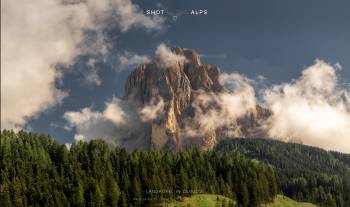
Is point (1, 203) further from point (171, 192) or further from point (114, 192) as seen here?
point (171, 192)

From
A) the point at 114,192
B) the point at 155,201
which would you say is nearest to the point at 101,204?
the point at 114,192

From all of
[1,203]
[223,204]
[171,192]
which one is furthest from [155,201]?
[1,203]

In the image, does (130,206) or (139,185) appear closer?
Result: (130,206)

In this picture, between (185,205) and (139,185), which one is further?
(139,185)

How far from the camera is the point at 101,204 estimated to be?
615 ft

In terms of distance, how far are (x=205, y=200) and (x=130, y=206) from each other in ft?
93.1

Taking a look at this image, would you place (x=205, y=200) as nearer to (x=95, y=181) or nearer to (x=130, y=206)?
(x=130, y=206)

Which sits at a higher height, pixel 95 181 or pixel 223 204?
pixel 95 181

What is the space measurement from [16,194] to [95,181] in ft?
94.0

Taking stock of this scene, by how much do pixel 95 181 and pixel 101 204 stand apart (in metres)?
13.3

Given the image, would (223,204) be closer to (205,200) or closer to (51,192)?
(205,200)

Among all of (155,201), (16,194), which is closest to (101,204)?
(155,201)

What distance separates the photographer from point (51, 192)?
19662 cm

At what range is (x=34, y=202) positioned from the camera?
632ft
